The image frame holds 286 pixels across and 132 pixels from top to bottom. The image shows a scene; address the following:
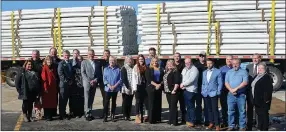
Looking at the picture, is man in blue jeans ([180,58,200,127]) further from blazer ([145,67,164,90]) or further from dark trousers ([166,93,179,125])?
blazer ([145,67,164,90])

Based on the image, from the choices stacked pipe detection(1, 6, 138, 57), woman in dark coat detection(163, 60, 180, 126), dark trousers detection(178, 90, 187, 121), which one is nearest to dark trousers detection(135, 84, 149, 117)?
woman in dark coat detection(163, 60, 180, 126)

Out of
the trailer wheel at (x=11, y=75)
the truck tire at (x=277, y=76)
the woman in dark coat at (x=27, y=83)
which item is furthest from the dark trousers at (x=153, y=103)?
the trailer wheel at (x=11, y=75)

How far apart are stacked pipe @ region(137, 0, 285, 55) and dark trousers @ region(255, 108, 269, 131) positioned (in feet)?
19.3

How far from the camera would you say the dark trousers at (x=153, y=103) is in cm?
929

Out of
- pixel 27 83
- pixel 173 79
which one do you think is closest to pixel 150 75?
pixel 173 79

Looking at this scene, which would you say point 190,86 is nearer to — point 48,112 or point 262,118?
point 262,118

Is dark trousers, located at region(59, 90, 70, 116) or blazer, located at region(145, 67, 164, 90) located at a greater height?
blazer, located at region(145, 67, 164, 90)

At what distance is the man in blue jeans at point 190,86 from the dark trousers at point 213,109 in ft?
1.11

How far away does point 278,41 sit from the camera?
13.7 meters

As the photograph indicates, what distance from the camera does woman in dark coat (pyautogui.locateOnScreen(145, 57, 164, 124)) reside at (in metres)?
9.20

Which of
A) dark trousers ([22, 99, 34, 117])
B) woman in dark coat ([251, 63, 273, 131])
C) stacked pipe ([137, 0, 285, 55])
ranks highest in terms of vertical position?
stacked pipe ([137, 0, 285, 55])

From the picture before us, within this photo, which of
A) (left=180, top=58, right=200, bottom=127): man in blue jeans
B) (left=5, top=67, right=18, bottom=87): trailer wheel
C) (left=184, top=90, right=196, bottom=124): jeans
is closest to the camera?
(left=180, top=58, right=200, bottom=127): man in blue jeans

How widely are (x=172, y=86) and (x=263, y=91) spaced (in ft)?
6.37

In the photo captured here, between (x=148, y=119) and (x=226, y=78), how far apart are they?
2.09 m
